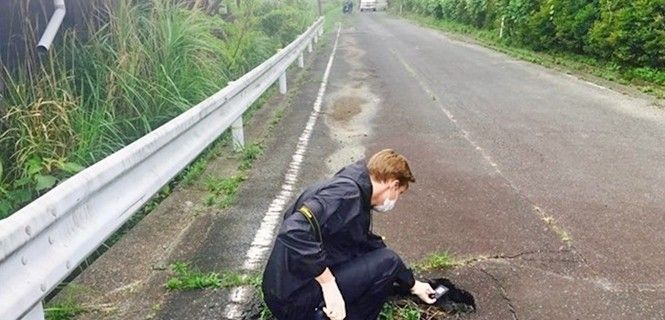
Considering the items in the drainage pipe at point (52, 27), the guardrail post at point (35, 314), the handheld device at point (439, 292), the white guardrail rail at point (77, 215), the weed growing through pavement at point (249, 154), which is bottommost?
the weed growing through pavement at point (249, 154)

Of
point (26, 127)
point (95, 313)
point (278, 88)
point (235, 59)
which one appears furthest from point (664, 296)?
point (278, 88)

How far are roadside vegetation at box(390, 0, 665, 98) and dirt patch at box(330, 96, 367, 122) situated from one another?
204 inches

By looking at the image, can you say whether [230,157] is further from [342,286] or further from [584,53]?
[584,53]

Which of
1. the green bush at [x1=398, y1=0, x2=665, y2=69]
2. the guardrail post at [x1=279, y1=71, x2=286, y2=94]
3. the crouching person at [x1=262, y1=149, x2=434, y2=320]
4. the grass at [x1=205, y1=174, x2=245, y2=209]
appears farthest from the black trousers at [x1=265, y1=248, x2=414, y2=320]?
the green bush at [x1=398, y1=0, x2=665, y2=69]

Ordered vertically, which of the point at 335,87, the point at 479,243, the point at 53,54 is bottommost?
the point at 335,87

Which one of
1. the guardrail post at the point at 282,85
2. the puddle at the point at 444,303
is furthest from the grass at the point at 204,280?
the guardrail post at the point at 282,85

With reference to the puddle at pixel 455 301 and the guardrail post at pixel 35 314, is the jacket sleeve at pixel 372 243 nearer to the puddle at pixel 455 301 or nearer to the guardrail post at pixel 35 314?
the puddle at pixel 455 301

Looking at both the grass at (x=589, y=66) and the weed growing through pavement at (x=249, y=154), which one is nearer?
the weed growing through pavement at (x=249, y=154)

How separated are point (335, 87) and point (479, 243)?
742 cm

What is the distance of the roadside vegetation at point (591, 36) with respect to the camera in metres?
10.8

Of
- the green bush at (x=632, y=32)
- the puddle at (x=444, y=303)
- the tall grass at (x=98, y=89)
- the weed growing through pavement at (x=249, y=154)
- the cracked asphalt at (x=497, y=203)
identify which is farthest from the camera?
the green bush at (x=632, y=32)

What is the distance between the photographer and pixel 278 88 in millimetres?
10492

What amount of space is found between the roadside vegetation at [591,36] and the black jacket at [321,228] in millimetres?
8916

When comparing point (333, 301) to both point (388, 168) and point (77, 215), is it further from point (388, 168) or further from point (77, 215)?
point (77, 215)
